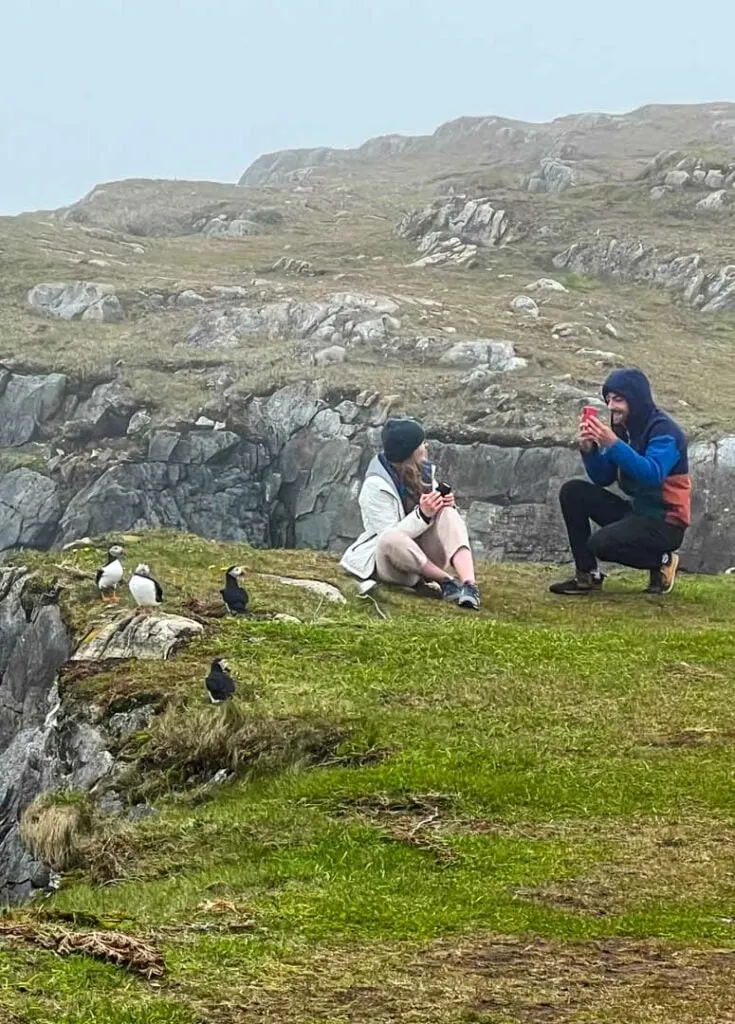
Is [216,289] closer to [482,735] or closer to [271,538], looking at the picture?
[271,538]

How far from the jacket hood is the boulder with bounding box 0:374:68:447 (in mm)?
37985

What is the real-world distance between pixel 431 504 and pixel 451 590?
108 cm

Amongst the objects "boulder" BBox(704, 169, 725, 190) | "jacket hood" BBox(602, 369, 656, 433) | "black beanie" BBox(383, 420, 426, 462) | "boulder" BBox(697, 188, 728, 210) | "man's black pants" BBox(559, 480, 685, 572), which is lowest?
"man's black pants" BBox(559, 480, 685, 572)

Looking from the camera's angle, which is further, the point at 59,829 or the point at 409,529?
the point at 409,529

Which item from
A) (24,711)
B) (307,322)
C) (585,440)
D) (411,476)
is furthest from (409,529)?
(307,322)

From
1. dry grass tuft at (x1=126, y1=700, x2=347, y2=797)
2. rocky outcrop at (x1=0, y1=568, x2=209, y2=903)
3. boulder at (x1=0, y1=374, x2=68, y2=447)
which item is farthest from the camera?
boulder at (x1=0, y1=374, x2=68, y2=447)

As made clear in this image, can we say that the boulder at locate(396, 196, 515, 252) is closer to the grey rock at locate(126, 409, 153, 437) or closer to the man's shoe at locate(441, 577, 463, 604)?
the grey rock at locate(126, 409, 153, 437)

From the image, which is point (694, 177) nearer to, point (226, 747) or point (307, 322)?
point (307, 322)

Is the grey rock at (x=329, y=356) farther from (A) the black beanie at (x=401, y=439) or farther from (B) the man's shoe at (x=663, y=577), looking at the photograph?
(B) the man's shoe at (x=663, y=577)

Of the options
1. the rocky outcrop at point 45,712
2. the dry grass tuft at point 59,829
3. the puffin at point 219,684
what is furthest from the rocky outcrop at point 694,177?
the dry grass tuft at point 59,829

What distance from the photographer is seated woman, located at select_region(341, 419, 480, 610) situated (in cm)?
1506

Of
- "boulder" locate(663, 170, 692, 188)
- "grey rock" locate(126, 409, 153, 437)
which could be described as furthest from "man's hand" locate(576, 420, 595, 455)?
"boulder" locate(663, 170, 692, 188)

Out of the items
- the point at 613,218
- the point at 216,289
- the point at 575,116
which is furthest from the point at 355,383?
the point at 575,116

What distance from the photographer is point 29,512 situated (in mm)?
45094
